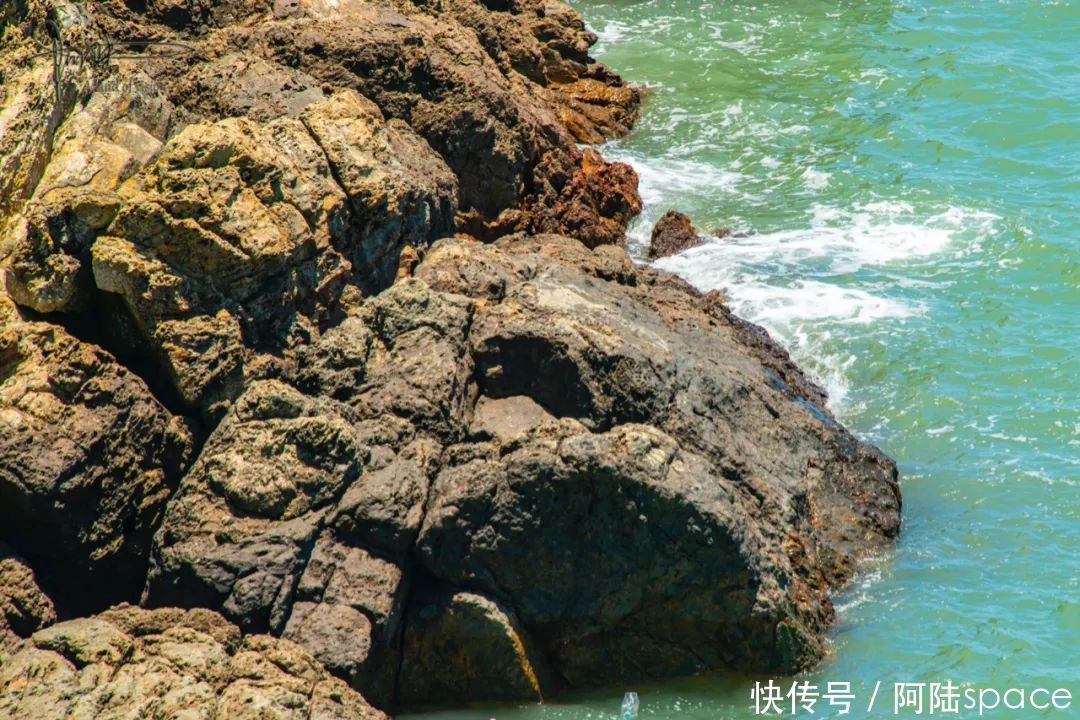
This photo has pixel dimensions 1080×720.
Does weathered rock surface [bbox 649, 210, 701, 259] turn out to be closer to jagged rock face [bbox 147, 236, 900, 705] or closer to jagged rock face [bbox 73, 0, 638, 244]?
jagged rock face [bbox 73, 0, 638, 244]

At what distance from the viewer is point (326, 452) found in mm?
7355

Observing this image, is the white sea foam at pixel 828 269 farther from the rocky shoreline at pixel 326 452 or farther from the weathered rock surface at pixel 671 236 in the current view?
the rocky shoreline at pixel 326 452

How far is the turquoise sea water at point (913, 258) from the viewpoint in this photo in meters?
8.66

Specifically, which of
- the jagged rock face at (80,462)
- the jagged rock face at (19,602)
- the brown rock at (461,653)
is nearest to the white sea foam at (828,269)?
the brown rock at (461,653)

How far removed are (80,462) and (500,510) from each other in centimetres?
254

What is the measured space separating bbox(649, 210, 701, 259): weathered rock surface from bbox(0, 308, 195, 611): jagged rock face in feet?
24.4

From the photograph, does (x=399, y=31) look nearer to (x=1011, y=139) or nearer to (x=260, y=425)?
(x=260, y=425)

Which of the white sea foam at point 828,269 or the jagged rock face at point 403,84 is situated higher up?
the jagged rock face at point 403,84

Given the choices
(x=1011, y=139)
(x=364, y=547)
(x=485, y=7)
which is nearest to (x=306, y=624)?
(x=364, y=547)

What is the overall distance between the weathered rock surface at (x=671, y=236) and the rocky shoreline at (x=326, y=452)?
177 inches

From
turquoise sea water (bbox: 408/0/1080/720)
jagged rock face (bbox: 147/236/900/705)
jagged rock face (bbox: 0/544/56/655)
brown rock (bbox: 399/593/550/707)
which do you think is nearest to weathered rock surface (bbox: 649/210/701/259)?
turquoise sea water (bbox: 408/0/1080/720)

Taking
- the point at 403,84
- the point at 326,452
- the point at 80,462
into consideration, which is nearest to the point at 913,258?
the point at 403,84

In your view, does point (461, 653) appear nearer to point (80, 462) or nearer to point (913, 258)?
point (80, 462)

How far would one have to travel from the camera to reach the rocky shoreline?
694cm
